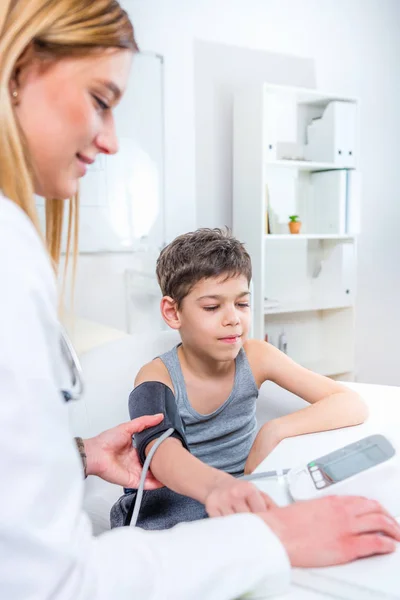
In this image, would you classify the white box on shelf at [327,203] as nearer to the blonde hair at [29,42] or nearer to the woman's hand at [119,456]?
the woman's hand at [119,456]

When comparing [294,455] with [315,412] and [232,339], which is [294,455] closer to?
[315,412]

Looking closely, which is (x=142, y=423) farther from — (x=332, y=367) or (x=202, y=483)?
(x=332, y=367)

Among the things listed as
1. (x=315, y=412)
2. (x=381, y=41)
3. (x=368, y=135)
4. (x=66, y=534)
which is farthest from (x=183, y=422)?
(x=381, y=41)

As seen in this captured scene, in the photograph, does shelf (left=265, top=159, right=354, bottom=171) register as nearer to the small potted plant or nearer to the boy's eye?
the small potted plant

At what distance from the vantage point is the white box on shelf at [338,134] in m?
2.73

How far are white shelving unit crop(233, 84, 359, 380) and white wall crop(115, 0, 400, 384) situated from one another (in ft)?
0.67

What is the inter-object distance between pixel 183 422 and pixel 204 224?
1654 millimetres

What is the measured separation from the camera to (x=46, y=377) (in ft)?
1.33

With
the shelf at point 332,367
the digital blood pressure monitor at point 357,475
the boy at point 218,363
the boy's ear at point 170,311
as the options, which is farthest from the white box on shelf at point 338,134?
the digital blood pressure monitor at point 357,475

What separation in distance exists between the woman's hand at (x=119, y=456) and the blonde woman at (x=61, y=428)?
36 cm

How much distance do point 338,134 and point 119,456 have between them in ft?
7.31

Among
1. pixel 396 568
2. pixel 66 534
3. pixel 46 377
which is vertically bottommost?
pixel 396 568

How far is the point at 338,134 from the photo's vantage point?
274 centimetres

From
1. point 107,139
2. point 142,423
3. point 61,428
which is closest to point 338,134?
point 142,423
